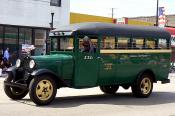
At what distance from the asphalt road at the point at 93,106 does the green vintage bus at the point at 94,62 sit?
409 mm

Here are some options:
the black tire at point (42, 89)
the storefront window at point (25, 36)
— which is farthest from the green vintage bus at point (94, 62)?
the storefront window at point (25, 36)

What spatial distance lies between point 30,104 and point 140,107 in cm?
305

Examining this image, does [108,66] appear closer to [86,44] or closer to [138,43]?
[86,44]

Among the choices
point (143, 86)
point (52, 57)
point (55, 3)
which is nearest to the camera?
point (52, 57)

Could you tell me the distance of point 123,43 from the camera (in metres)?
14.7

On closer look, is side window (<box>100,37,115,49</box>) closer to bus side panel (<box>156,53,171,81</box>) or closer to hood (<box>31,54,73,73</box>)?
hood (<box>31,54,73,73</box>)

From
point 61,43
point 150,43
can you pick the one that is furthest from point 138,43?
point 61,43

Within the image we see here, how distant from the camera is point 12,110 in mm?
11539

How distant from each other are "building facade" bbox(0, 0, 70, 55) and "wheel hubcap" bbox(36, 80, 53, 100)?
19.6 metres

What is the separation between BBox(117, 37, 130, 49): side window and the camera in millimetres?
14539

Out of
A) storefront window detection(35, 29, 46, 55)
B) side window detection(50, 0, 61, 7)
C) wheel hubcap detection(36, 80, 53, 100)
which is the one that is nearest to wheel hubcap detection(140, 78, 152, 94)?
wheel hubcap detection(36, 80, 53, 100)

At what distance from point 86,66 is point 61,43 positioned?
1.13m

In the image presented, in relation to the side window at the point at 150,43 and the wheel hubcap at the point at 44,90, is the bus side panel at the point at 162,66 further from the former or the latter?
the wheel hubcap at the point at 44,90

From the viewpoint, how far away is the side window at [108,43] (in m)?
14.0
